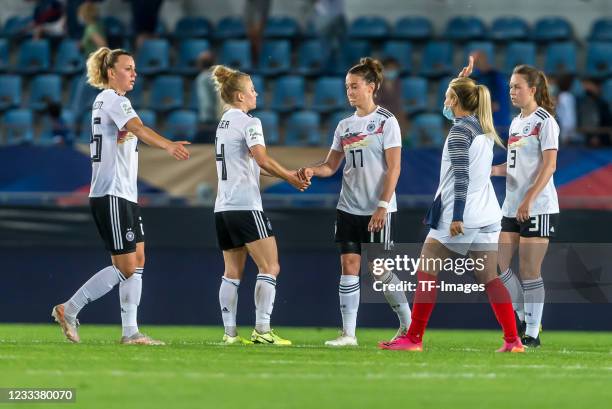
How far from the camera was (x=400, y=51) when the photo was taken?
19.3 metres

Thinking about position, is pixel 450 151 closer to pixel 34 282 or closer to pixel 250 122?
pixel 250 122

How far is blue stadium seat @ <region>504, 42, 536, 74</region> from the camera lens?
1906 centimetres

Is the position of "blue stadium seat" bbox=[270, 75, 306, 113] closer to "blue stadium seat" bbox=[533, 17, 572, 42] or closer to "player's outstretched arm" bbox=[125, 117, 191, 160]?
"blue stadium seat" bbox=[533, 17, 572, 42]

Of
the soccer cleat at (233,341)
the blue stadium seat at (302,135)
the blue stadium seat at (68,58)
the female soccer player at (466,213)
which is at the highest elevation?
the blue stadium seat at (68,58)

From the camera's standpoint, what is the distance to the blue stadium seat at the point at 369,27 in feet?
64.6

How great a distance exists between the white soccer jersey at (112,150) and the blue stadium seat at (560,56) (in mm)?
10761

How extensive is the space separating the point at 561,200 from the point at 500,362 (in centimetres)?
536

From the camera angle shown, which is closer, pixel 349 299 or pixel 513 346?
pixel 513 346

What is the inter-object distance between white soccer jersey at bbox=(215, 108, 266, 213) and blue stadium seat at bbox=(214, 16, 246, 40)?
9954mm

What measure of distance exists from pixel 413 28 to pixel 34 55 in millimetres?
5548

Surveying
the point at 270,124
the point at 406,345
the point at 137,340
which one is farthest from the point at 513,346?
the point at 270,124

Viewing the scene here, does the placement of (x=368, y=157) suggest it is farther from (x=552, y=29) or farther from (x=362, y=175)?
(x=552, y=29)

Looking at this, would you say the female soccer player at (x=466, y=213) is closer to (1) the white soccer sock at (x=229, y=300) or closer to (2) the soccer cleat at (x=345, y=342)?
(2) the soccer cleat at (x=345, y=342)

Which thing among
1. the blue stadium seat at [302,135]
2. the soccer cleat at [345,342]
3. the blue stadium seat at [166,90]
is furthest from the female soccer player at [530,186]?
the blue stadium seat at [166,90]
